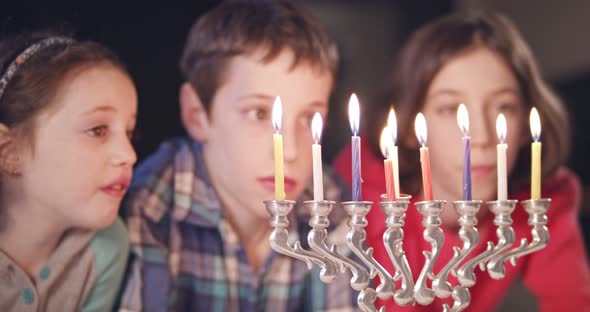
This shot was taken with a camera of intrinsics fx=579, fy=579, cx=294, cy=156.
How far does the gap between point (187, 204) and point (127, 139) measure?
21 cm

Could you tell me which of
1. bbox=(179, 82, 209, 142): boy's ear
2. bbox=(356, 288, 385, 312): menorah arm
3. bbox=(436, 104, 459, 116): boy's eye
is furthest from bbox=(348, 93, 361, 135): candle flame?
bbox=(436, 104, 459, 116): boy's eye

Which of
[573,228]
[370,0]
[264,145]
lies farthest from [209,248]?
[370,0]

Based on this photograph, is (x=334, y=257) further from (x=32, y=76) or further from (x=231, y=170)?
(x=32, y=76)

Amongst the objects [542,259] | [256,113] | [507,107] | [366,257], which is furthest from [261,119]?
[542,259]

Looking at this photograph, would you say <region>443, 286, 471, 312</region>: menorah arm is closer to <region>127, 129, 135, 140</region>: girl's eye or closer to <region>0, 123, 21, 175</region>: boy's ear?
<region>127, 129, 135, 140</region>: girl's eye

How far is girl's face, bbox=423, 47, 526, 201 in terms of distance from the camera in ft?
4.13

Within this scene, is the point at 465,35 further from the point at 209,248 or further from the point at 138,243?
the point at 138,243

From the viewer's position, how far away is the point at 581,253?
4.67ft

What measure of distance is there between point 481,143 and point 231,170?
535 millimetres

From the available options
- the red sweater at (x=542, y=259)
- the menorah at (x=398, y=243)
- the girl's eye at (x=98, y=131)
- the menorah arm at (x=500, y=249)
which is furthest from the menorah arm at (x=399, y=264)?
the girl's eye at (x=98, y=131)

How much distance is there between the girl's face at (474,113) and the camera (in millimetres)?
1259

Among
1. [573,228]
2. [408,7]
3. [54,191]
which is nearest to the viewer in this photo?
[54,191]

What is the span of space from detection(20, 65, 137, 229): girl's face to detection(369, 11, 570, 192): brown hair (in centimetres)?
68

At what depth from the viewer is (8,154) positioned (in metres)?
0.90
